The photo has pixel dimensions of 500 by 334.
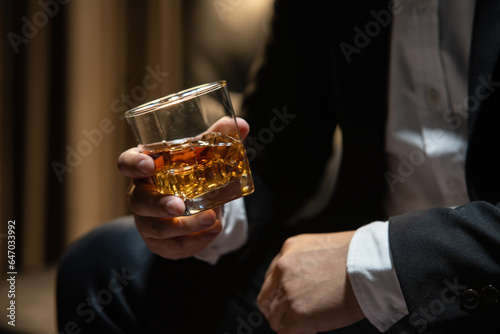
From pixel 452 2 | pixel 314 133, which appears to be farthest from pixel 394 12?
pixel 314 133

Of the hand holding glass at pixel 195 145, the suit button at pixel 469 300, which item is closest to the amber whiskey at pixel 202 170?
the hand holding glass at pixel 195 145

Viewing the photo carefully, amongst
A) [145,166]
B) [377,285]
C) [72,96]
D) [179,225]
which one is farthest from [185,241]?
[72,96]

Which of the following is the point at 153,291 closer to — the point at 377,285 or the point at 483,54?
the point at 377,285

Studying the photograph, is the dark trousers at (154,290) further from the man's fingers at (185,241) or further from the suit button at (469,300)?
the suit button at (469,300)

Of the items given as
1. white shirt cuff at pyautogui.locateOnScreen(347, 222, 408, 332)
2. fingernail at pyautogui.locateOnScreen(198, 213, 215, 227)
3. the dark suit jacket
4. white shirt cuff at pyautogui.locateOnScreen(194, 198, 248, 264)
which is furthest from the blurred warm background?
white shirt cuff at pyautogui.locateOnScreen(347, 222, 408, 332)

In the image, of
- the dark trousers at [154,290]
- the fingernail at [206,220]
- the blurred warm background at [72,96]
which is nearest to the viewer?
the fingernail at [206,220]

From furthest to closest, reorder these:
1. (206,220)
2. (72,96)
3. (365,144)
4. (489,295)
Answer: (72,96) < (365,144) < (206,220) < (489,295)
